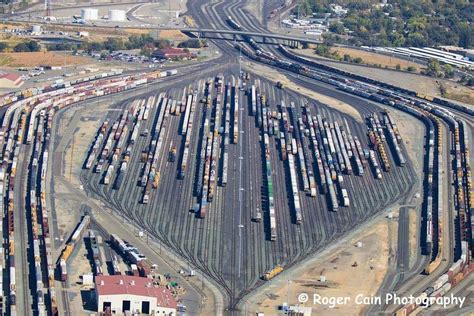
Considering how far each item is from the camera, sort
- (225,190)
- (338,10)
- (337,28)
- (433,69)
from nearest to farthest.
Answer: (225,190) < (433,69) < (337,28) < (338,10)

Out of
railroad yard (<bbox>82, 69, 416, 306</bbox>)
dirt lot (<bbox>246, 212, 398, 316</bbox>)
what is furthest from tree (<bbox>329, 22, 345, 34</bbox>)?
dirt lot (<bbox>246, 212, 398, 316</bbox>)

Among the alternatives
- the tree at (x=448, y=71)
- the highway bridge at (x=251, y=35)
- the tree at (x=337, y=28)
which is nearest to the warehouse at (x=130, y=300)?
the tree at (x=448, y=71)

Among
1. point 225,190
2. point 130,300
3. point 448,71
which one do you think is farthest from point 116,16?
point 130,300

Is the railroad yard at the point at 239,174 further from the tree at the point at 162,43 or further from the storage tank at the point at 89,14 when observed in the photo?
the storage tank at the point at 89,14

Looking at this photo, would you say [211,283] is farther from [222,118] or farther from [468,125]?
[468,125]

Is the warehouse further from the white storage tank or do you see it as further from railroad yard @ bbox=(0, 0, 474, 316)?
the white storage tank

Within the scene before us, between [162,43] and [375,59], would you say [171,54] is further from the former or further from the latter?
[375,59]

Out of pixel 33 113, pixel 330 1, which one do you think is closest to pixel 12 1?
pixel 330 1
